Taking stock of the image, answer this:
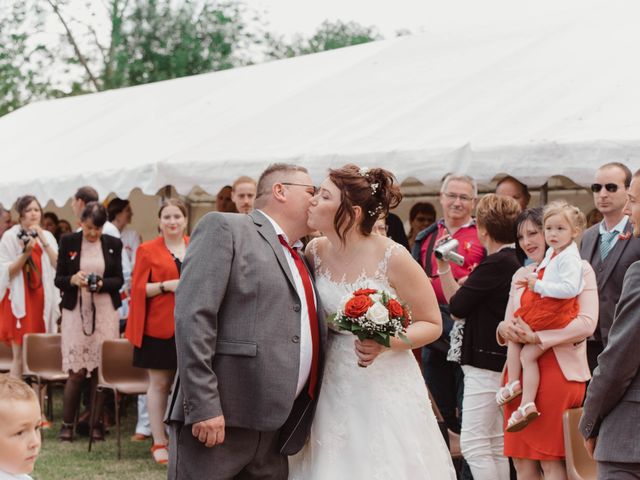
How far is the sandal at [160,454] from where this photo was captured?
8.05 m

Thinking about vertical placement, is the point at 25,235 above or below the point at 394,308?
below

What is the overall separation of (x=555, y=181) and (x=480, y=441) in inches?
240

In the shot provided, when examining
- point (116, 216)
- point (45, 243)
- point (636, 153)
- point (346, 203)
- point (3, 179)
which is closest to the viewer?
point (346, 203)

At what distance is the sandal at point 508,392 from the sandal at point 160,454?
3445 mm

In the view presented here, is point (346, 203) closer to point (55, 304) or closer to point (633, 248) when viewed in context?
point (633, 248)

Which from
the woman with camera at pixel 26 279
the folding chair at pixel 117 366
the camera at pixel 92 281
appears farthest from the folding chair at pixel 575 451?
the woman with camera at pixel 26 279

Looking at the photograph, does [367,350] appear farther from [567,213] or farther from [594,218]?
[594,218]

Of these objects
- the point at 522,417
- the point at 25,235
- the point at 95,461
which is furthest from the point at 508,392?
the point at 25,235

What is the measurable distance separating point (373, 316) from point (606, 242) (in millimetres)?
2495

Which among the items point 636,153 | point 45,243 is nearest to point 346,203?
point 636,153

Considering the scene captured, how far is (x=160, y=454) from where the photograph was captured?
319 inches

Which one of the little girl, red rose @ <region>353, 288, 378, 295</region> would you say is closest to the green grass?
the little girl

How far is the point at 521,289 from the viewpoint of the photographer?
566 cm

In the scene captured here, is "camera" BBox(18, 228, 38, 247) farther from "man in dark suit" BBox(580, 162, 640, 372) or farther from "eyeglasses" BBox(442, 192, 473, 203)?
"man in dark suit" BBox(580, 162, 640, 372)
